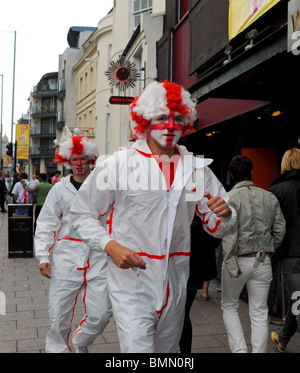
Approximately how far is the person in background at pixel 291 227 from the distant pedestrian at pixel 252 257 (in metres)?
0.14

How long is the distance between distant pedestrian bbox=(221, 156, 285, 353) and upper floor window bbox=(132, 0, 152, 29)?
1587cm

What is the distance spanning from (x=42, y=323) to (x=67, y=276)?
1.77m

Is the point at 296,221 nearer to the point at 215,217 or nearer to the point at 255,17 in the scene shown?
the point at 215,217

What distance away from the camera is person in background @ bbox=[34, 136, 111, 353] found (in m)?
4.01

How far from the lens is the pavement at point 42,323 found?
4797 mm

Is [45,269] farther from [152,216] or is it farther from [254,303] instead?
[254,303]

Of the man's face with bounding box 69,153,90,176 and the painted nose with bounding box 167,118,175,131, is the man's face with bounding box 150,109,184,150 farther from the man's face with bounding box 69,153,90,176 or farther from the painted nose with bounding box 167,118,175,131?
the man's face with bounding box 69,153,90,176

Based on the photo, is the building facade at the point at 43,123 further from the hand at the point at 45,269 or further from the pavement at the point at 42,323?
the hand at the point at 45,269

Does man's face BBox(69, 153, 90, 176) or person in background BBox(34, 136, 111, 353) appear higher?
man's face BBox(69, 153, 90, 176)

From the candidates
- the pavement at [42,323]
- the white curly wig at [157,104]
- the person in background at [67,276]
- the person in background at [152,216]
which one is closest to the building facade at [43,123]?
the pavement at [42,323]

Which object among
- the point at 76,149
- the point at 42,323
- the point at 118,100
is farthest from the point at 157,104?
the point at 118,100

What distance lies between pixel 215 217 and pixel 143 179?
0.52 m

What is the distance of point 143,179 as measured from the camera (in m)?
2.87

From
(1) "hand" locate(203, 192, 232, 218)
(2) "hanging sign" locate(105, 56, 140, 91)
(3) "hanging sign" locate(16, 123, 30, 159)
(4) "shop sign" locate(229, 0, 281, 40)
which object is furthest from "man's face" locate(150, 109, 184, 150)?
(3) "hanging sign" locate(16, 123, 30, 159)
